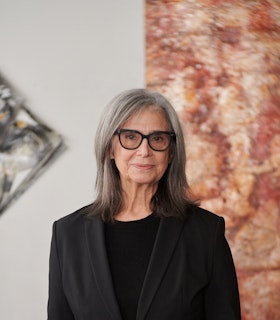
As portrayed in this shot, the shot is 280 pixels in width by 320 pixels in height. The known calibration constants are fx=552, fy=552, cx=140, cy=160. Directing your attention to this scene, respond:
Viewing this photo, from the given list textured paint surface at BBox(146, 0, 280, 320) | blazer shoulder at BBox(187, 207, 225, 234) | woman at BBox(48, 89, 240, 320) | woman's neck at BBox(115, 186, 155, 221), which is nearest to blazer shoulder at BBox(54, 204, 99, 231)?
woman at BBox(48, 89, 240, 320)

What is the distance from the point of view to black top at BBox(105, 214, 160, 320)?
1626mm

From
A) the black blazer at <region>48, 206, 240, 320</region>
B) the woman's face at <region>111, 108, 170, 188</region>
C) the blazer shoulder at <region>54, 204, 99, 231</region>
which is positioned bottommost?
the black blazer at <region>48, 206, 240, 320</region>

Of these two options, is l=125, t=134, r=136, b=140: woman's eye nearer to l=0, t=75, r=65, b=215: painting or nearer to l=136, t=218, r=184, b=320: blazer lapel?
l=136, t=218, r=184, b=320: blazer lapel

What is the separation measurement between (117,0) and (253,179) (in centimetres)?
125

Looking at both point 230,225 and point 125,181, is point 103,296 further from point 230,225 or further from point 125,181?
point 230,225

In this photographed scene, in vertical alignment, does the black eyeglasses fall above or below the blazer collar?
above

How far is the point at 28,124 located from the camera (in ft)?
10.1

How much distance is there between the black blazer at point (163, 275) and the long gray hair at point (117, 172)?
0.05 m

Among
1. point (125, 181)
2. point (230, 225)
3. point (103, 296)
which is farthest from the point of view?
point (230, 225)

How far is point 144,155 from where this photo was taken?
5.40ft

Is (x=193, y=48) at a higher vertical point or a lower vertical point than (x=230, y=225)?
higher

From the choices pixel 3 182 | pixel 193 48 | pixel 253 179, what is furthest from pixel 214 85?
pixel 3 182

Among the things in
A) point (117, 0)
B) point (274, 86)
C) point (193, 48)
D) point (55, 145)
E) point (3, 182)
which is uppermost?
point (117, 0)

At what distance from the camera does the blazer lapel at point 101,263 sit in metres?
1.60
